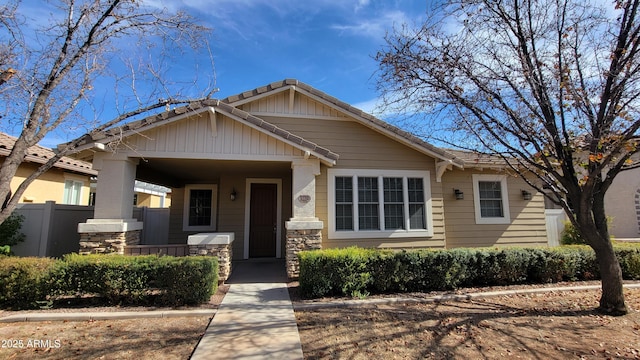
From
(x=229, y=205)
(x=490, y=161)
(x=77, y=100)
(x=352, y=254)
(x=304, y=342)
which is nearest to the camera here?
(x=304, y=342)

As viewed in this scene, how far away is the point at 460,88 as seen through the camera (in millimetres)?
6086

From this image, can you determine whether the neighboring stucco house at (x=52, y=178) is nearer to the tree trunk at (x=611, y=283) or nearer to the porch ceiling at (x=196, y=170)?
the porch ceiling at (x=196, y=170)

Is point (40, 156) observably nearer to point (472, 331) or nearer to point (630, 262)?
point (472, 331)

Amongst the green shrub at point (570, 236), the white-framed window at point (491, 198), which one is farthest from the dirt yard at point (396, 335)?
the green shrub at point (570, 236)

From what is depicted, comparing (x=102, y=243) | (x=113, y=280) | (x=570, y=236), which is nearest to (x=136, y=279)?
(x=113, y=280)

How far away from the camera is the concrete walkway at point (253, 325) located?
3.81 metres

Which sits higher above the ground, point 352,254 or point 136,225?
point 136,225

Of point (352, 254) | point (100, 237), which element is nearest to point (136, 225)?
point (100, 237)

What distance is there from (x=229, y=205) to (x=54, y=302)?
4.97 metres

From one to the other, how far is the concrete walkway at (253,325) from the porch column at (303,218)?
0.71 metres

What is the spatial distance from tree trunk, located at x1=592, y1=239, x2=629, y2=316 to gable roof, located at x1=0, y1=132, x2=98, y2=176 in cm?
1143

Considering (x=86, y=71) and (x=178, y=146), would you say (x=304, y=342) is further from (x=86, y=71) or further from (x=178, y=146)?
(x=86, y=71)

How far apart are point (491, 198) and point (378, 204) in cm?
405

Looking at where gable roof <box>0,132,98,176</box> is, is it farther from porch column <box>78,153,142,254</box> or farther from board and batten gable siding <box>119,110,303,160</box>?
board and batten gable siding <box>119,110,303,160</box>
